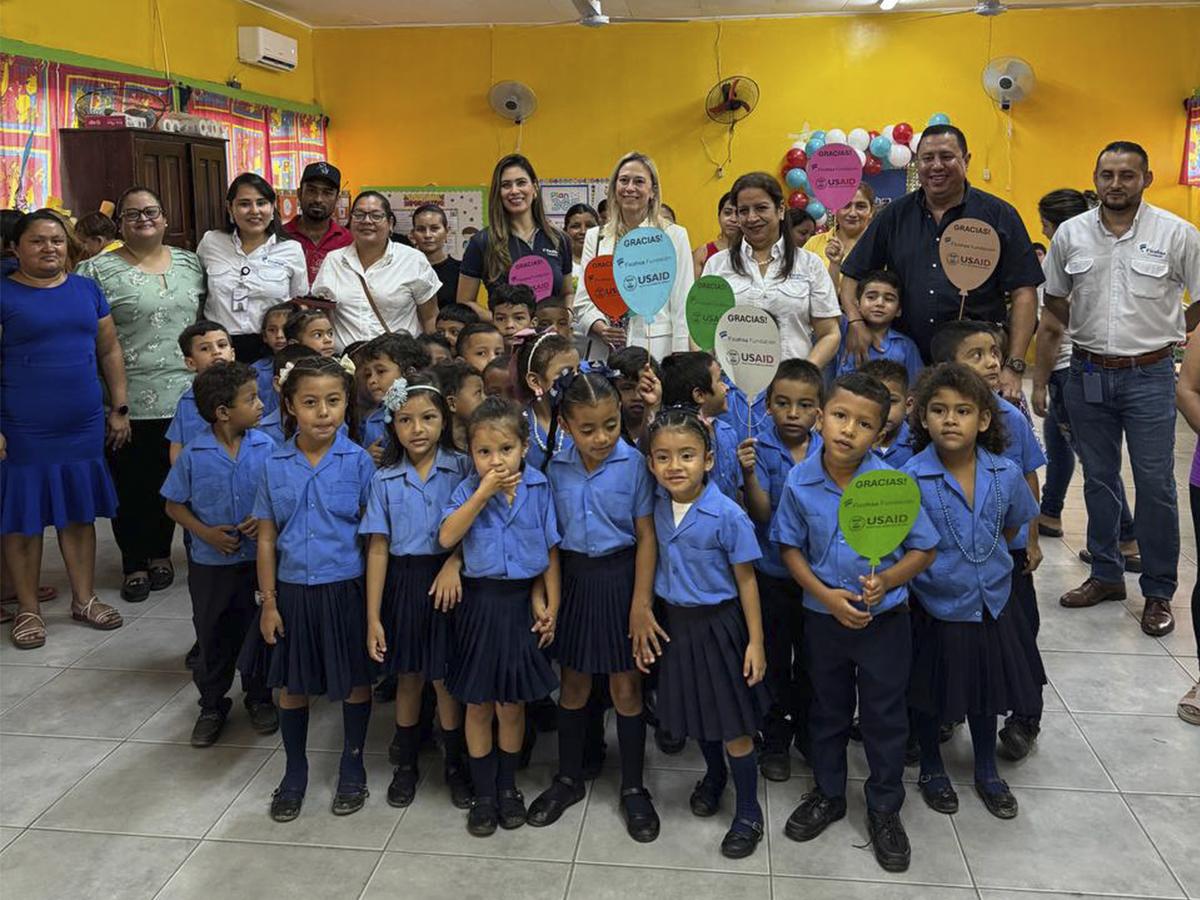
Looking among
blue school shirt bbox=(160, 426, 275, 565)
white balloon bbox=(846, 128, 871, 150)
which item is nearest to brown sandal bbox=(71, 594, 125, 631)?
blue school shirt bbox=(160, 426, 275, 565)

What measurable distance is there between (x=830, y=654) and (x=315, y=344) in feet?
6.11

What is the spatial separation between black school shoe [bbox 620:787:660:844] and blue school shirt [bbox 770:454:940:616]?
62 centimetres

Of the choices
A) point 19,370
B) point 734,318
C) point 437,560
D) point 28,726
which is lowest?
point 28,726

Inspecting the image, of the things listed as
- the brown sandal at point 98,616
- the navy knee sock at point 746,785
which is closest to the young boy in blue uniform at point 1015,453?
Result: the navy knee sock at point 746,785

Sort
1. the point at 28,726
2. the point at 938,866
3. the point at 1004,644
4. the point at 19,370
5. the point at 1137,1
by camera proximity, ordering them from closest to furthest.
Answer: the point at 938,866 → the point at 1004,644 → the point at 28,726 → the point at 19,370 → the point at 1137,1

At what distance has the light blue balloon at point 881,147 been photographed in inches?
329

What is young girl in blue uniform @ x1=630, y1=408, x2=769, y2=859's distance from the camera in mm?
2271

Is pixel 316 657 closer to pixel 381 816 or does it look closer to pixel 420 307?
pixel 381 816

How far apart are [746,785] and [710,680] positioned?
0.26 meters

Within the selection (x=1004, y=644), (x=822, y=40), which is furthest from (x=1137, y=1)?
(x=1004, y=644)

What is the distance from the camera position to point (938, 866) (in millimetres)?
2260

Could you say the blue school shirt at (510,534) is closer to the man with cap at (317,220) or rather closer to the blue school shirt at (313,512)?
the blue school shirt at (313,512)

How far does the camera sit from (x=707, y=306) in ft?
9.32

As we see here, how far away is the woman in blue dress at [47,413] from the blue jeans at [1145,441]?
3.50m
